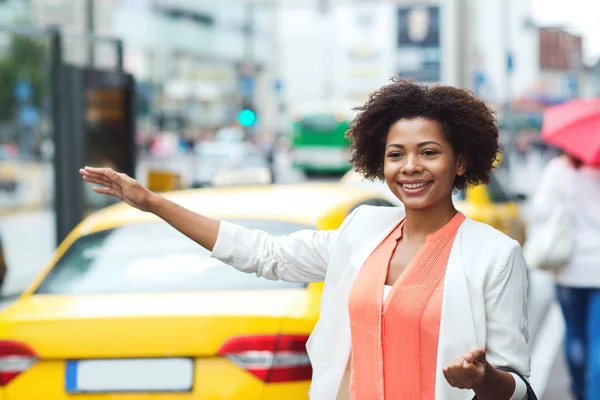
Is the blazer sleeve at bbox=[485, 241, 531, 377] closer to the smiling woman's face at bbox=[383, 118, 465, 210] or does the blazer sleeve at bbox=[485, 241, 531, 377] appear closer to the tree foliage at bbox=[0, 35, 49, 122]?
the smiling woman's face at bbox=[383, 118, 465, 210]

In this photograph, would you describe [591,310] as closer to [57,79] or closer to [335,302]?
[335,302]

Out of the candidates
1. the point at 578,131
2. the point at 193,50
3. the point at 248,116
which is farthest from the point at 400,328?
the point at 193,50

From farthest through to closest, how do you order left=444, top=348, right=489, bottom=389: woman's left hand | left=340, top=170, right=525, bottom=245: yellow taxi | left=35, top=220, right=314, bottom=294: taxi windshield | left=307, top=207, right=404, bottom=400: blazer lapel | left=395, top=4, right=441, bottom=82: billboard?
left=395, top=4, right=441, bottom=82: billboard, left=340, top=170, right=525, bottom=245: yellow taxi, left=35, top=220, right=314, bottom=294: taxi windshield, left=307, top=207, right=404, bottom=400: blazer lapel, left=444, top=348, right=489, bottom=389: woman's left hand

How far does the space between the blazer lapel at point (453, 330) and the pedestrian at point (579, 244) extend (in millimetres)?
3371

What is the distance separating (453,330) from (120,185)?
0.99 m

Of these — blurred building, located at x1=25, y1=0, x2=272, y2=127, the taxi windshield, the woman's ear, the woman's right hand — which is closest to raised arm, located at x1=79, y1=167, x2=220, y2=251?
the woman's right hand

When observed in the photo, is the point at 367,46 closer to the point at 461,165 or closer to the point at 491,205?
the point at 491,205

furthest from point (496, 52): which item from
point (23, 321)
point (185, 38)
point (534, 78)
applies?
point (23, 321)

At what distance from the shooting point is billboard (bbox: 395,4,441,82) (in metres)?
91.8

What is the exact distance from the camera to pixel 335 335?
9.48 feet

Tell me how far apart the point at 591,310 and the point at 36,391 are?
10.6ft

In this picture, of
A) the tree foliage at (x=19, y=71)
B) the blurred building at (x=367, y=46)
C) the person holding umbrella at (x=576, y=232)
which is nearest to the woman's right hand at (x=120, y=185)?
the person holding umbrella at (x=576, y=232)

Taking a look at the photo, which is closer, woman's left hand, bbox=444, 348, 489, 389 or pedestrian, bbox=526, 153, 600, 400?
woman's left hand, bbox=444, 348, 489, 389

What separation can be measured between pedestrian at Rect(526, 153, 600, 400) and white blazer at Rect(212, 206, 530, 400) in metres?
3.11
